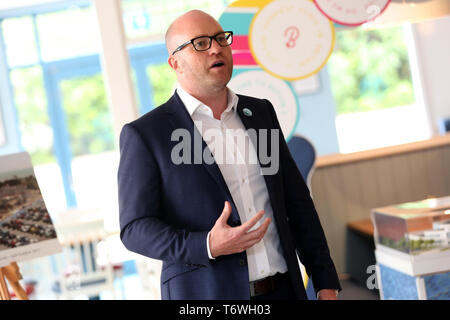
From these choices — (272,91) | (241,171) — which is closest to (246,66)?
(272,91)

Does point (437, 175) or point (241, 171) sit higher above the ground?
point (241, 171)

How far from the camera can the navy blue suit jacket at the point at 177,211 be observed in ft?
4.81

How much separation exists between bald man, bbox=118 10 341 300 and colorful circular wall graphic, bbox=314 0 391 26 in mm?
962

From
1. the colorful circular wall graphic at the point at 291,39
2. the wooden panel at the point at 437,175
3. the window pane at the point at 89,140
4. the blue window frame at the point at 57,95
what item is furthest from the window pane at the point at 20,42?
the wooden panel at the point at 437,175

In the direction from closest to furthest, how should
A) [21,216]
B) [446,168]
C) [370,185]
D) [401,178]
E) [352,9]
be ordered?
[21,216]
[352,9]
[446,168]
[401,178]
[370,185]

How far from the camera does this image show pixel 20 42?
25.0 ft

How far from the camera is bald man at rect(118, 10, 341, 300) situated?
1483mm

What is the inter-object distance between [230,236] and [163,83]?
80.9 inches

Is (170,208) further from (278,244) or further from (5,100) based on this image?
(5,100)

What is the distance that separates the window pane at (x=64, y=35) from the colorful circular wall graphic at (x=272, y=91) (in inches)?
218

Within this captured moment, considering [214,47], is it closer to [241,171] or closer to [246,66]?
[241,171]

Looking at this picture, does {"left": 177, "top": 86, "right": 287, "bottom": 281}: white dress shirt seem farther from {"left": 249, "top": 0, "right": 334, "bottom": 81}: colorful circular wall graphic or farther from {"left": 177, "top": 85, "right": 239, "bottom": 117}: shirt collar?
{"left": 249, "top": 0, "right": 334, "bottom": 81}: colorful circular wall graphic

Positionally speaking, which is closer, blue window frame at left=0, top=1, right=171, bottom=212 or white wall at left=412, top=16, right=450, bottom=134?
white wall at left=412, top=16, right=450, bottom=134

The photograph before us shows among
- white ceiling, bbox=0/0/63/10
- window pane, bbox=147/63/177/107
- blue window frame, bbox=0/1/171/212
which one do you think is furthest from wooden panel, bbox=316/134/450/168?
white ceiling, bbox=0/0/63/10
